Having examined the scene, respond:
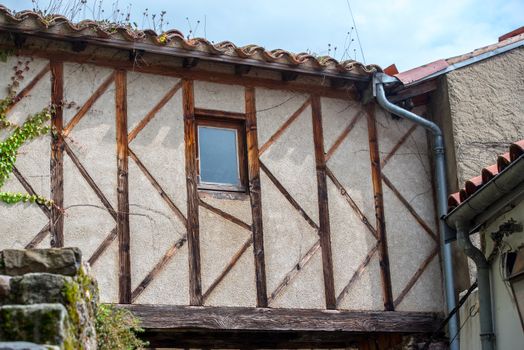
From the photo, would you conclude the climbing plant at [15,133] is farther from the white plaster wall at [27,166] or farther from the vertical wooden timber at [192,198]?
the vertical wooden timber at [192,198]

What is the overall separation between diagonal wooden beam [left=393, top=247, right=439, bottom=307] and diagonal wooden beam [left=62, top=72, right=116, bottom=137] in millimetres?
3758

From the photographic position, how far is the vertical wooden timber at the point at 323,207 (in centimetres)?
1023

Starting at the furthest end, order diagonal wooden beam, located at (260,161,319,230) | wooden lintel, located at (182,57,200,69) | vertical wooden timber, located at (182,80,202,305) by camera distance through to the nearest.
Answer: diagonal wooden beam, located at (260,161,319,230) < wooden lintel, located at (182,57,200,69) < vertical wooden timber, located at (182,80,202,305)

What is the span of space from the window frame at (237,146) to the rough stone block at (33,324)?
18.0 feet

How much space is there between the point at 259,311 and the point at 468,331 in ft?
7.75

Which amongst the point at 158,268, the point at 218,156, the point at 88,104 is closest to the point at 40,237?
the point at 158,268

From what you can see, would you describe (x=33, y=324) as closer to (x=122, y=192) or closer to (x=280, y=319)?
(x=122, y=192)

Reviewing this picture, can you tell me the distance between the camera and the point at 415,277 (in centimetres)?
1063

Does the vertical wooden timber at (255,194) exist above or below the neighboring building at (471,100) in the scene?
below

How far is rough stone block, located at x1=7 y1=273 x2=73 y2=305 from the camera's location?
491 cm

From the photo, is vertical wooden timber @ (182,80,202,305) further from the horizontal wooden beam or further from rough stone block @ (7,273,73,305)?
rough stone block @ (7,273,73,305)

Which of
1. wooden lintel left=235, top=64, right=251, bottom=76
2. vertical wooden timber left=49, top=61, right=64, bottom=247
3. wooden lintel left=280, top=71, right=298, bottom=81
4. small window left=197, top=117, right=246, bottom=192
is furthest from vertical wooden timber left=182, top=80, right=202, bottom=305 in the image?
vertical wooden timber left=49, top=61, right=64, bottom=247

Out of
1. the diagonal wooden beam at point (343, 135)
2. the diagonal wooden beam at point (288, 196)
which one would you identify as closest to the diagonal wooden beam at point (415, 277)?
the diagonal wooden beam at point (288, 196)

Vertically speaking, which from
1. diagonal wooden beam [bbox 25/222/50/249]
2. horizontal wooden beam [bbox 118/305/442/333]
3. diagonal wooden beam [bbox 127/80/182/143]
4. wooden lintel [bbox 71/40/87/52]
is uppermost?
wooden lintel [bbox 71/40/87/52]
